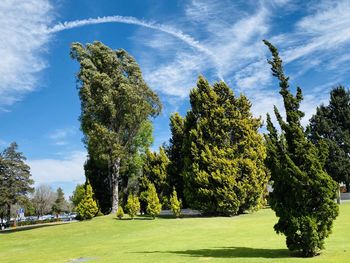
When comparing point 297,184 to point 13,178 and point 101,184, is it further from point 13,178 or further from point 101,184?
point 13,178

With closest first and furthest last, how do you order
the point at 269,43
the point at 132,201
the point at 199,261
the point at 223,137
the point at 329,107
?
1. the point at 199,261
2. the point at 269,43
3. the point at 132,201
4. the point at 223,137
5. the point at 329,107

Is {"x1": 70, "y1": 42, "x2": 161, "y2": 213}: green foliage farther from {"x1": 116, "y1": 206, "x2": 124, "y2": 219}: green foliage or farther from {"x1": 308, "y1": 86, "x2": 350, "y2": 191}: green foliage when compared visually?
{"x1": 308, "y1": 86, "x2": 350, "y2": 191}: green foliage

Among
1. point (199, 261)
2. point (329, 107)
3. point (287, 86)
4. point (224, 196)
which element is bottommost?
point (199, 261)

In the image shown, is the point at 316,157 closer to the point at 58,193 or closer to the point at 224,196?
Result: the point at 224,196

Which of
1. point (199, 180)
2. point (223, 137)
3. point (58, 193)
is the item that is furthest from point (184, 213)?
point (58, 193)

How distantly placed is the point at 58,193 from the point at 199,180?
287 ft

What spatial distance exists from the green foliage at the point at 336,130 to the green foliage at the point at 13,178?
4773 cm

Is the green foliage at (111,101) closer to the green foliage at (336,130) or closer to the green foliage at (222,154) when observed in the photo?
the green foliage at (222,154)

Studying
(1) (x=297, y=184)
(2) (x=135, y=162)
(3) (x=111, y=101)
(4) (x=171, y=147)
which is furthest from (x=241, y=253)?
(2) (x=135, y=162)

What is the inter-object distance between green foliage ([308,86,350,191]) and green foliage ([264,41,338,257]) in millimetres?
40533

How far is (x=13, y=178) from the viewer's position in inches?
2643

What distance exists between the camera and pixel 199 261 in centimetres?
1246

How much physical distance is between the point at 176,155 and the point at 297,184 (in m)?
34.1

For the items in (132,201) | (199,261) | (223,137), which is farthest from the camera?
(223,137)
